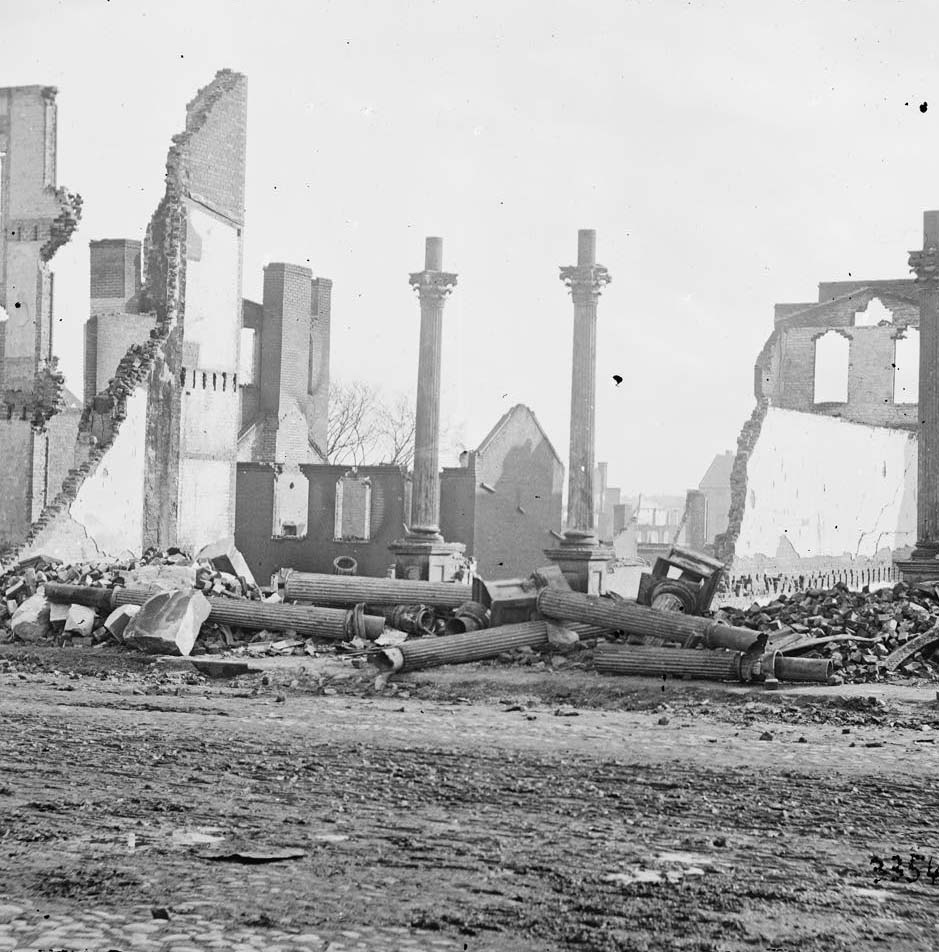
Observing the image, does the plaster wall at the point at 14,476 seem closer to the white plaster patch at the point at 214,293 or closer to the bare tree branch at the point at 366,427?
the white plaster patch at the point at 214,293

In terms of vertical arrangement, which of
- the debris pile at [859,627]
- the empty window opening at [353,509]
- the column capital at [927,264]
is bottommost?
the debris pile at [859,627]

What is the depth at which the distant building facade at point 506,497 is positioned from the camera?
3066 cm

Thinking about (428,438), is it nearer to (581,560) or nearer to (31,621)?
(581,560)

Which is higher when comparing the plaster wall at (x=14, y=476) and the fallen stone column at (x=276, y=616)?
the plaster wall at (x=14, y=476)

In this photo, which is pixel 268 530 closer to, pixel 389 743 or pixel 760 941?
pixel 389 743

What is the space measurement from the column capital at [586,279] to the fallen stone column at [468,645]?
260 inches

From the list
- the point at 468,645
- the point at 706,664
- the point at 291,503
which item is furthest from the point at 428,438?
the point at 291,503

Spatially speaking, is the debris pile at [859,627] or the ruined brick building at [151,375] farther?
the ruined brick building at [151,375]

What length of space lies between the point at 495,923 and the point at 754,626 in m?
9.12

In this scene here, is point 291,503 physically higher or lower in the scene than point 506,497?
lower

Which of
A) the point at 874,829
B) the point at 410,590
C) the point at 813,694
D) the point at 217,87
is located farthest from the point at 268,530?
the point at 874,829

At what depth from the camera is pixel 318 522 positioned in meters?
29.9

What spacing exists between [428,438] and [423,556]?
179 cm

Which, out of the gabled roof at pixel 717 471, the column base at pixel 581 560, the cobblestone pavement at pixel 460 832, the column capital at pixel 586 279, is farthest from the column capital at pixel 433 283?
the gabled roof at pixel 717 471
